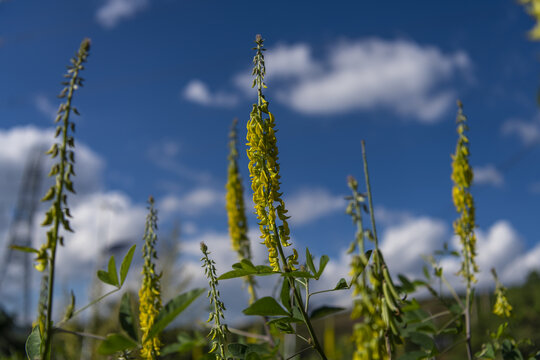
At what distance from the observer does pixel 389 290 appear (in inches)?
50.1

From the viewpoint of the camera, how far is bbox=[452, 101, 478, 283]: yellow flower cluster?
3.08 m

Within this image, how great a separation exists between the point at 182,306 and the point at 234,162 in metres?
3.61

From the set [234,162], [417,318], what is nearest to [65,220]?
[417,318]

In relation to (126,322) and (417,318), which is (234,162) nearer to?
(417,318)

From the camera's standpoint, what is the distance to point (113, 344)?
125 cm

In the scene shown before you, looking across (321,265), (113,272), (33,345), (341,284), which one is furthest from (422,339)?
(33,345)

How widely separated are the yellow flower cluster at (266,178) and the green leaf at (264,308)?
250mm

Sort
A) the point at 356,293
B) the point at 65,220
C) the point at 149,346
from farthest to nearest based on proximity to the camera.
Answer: the point at 149,346, the point at 65,220, the point at 356,293

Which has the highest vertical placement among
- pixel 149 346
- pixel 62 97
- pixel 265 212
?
pixel 62 97

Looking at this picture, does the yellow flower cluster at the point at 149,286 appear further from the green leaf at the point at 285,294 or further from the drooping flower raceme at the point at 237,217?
the drooping flower raceme at the point at 237,217

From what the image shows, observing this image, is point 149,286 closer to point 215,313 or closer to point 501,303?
point 215,313

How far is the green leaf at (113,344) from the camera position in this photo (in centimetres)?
123

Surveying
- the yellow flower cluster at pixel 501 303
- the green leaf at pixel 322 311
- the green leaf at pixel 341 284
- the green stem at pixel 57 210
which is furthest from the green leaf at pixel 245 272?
the yellow flower cluster at pixel 501 303

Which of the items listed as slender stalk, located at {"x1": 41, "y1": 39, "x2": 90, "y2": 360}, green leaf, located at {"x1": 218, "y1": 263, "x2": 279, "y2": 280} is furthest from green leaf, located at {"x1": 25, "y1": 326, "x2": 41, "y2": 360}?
green leaf, located at {"x1": 218, "y1": 263, "x2": 279, "y2": 280}
